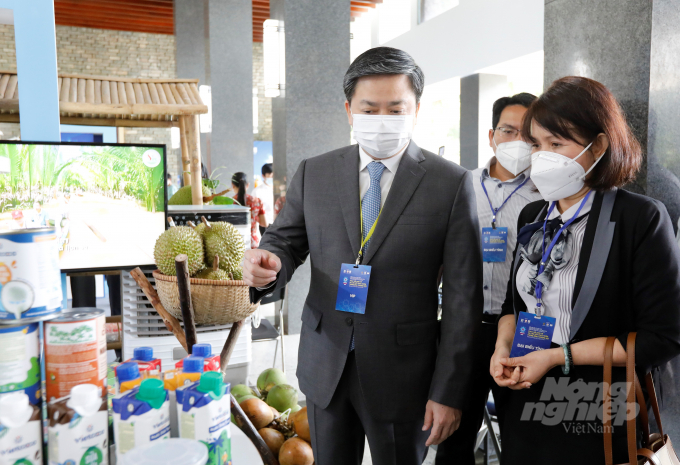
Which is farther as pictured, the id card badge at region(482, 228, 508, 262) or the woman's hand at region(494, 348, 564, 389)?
the id card badge at region(482, 228, 508, 262)

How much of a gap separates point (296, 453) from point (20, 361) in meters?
1.19

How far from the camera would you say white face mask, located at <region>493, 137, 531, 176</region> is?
188 cm

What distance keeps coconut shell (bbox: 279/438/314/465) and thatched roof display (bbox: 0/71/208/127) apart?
155 centimetres

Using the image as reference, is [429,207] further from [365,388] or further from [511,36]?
[511,36]

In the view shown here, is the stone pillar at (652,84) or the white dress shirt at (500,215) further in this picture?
the white dress shirt at (500,215)

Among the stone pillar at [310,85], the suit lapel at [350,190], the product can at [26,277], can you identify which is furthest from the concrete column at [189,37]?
the product can at [26,277]

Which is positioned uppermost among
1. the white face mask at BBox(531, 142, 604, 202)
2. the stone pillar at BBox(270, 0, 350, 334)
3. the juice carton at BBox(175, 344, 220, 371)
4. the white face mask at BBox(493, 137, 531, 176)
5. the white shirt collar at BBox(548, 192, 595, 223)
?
the stone pillar at BBox(270, 0, 350, 334)

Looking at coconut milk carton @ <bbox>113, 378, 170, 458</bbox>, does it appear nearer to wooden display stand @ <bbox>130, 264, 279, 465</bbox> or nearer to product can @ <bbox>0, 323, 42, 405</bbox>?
product can @ <bbox>0, 323, 42, 405</bbox>

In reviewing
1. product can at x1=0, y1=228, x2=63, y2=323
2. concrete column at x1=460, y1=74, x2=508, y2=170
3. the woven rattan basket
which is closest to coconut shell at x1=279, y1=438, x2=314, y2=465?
the woven rattan basket

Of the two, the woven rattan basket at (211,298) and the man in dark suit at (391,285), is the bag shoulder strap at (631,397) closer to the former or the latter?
the man in dark suit at (391,285)

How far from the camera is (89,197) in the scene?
1.95 metres

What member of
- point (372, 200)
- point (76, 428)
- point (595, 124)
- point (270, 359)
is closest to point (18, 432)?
point (76, 428)

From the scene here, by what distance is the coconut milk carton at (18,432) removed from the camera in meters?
0.78

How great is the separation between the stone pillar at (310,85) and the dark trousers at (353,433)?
131 inches
